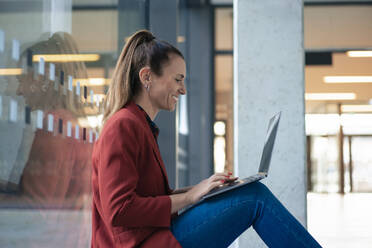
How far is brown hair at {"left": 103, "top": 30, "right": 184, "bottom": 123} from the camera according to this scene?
167cm

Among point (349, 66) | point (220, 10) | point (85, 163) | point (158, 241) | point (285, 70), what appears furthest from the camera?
point (349, 66)

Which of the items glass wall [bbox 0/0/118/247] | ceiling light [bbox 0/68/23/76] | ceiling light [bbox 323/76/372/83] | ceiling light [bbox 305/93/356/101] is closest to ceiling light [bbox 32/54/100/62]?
glass wall [bbox 0/0/118/247]

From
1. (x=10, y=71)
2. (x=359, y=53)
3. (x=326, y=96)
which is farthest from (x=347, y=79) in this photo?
(x=10, y=71)

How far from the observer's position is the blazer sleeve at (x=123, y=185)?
56.1 inches

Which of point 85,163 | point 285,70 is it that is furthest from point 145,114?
point 285,70

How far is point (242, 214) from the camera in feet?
5.27

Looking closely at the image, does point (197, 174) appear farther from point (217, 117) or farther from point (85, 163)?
point (85, 163)

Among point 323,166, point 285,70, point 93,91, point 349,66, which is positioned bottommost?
point 323,166

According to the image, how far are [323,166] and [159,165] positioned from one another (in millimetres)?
15095

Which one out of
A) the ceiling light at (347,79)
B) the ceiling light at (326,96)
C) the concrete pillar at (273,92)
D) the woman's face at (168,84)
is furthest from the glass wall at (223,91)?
the woman's face at (168,84)

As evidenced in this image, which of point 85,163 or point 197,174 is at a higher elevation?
point 85,163

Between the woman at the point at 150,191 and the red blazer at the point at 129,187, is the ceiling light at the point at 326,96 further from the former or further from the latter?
the red blazer at the point at 129,187

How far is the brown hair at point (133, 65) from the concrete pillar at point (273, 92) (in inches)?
64.7

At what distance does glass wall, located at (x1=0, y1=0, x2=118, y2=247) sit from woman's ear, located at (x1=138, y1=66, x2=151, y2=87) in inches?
13.8
